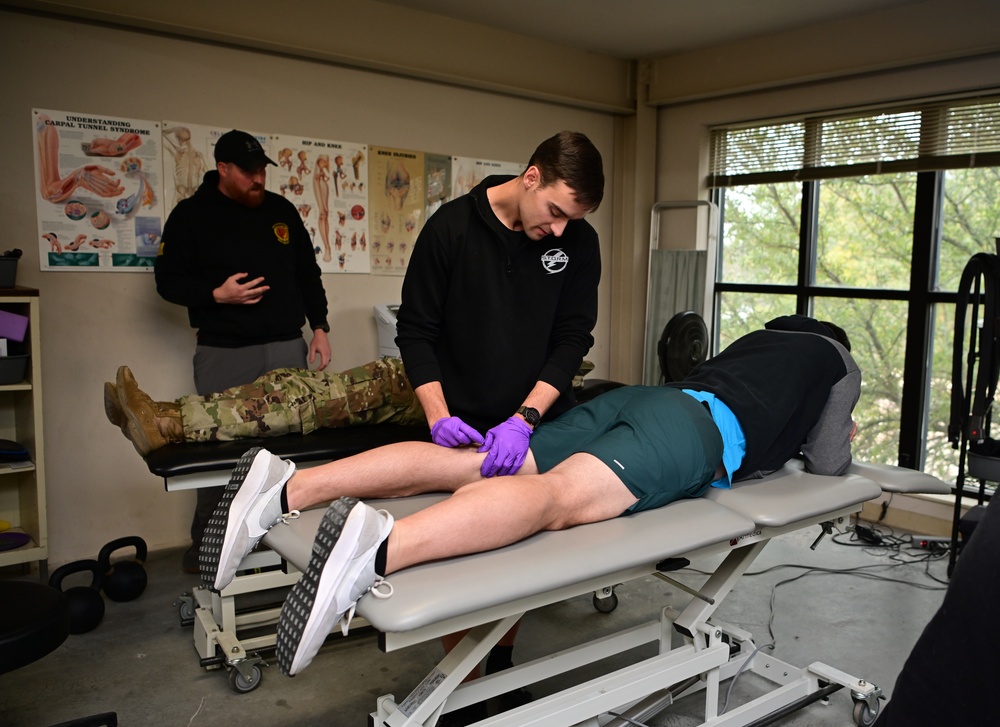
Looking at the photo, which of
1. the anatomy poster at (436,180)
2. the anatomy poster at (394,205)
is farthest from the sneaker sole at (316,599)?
the anatomy poster at (436,180)

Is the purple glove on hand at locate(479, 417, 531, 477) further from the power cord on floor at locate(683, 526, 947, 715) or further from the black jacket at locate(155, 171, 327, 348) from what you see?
the black jacket at locate(155, 171, 327, 348)

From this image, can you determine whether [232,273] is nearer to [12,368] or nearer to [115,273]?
[115,273]

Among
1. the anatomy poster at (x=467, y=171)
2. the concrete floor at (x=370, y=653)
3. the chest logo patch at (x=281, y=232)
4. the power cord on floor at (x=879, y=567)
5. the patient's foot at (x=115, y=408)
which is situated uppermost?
the anatomy poster at (x=467, y=171)

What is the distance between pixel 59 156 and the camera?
2.90 m

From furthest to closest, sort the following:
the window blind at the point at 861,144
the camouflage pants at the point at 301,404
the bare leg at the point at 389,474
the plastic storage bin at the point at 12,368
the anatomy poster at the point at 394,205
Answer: the anatomy poster at the point at 394,205, the window blind at the point at 861,144, the plastic storage bin at the point at 12,368, the camouflage pants at the point at 301,404, the bare leg at the point at 389,474

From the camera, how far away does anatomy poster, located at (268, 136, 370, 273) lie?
3395 mm

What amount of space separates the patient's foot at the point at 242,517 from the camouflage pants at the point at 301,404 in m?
0.74

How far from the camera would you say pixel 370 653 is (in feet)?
7.72

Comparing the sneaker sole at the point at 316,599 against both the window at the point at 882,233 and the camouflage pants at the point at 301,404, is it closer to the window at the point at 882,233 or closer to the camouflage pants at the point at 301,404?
the camouflage pants at the point at 301,404

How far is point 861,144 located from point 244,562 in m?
3.30

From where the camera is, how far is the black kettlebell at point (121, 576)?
2.61 metres

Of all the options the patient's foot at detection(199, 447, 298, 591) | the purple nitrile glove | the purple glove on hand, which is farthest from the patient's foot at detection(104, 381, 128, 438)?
the purple glove on hand

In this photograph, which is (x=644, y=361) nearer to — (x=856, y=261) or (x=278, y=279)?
(x=856, y=261)

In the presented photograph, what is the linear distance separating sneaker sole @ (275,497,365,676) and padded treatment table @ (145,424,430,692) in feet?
2.49
